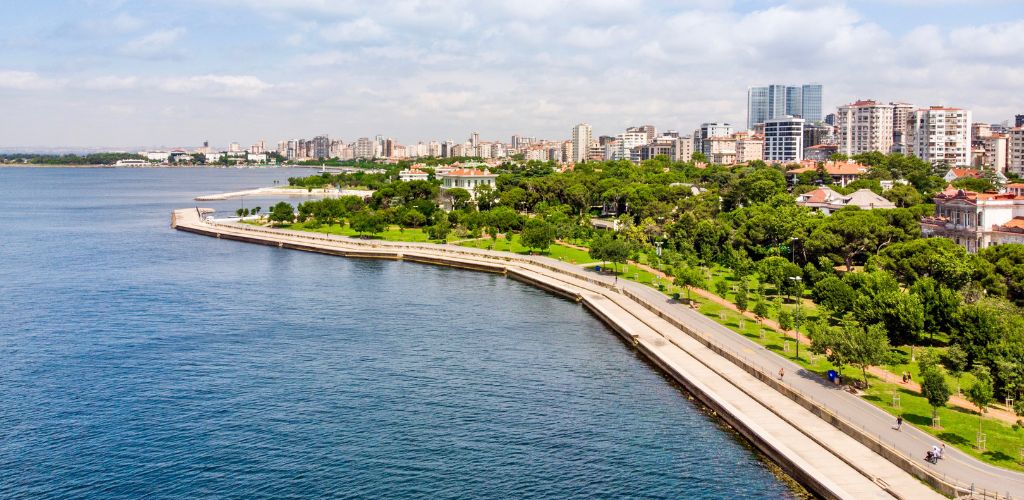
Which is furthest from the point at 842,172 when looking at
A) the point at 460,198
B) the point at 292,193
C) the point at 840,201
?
the point at 292,193

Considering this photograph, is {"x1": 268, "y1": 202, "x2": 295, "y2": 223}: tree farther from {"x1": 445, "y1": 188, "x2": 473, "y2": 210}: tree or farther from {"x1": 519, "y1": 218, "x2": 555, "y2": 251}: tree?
{"x1": 519, "y1": 218, "x2": 555, "y2": 251}: tree

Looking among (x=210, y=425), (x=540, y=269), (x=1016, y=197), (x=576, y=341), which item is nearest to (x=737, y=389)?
(x=576, y=341)

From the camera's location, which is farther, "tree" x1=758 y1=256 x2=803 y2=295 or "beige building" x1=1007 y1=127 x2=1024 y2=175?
"beige building" x1=1007 y1=127 x2=1024 y2=175

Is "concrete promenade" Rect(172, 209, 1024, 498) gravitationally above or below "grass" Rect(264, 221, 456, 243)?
below

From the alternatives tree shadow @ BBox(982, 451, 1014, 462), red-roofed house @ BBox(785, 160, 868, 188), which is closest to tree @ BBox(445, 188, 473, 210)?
red-roofed house @ BBox(785, 160, 868, 188)

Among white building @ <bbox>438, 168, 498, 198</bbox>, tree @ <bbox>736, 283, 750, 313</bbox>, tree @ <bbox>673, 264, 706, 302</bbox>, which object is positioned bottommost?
tree @ <bbox>736, 283, 750, 313</bbox>

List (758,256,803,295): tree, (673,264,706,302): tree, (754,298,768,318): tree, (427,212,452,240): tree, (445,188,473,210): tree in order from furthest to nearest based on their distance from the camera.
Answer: (445,188,473,210): tree → (427,212,452,240): tree → (673,264,706,302): tree → (758,256,803,295): tree → (754,298,768,318): tree

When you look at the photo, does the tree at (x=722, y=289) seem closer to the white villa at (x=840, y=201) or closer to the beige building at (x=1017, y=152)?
the white villa at (x=840, y=201)
